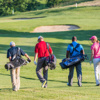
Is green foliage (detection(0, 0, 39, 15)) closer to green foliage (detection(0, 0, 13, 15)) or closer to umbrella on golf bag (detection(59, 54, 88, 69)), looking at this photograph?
green foliage (detection(0, 0, 13, 15))

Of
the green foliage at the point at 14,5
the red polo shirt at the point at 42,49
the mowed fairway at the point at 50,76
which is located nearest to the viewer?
the mowed fairway at the point at 50,76

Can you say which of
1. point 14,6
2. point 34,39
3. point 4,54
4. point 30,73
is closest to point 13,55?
point 30,73

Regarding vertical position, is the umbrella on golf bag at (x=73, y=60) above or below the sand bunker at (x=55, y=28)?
below

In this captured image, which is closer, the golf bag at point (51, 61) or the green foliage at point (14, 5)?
the golf bag at point (51, 61)

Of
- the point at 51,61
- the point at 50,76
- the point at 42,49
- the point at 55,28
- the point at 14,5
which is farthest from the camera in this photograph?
the point at 14,5

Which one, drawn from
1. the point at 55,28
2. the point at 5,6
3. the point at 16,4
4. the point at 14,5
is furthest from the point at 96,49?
the point at 16,4

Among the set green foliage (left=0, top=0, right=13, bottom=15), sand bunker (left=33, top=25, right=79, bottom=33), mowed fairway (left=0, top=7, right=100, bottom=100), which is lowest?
mowed fairway (left=0, top=7, right=100, bottom=100)

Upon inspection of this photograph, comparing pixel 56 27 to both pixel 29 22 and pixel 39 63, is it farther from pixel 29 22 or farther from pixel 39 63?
pixel 39 63

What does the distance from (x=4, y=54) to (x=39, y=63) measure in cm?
1178

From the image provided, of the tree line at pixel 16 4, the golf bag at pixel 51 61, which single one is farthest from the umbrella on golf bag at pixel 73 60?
the tree line at pixel 16 4

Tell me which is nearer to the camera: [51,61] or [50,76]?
[51,61]

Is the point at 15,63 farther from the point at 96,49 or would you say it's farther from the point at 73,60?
the point at 96,49

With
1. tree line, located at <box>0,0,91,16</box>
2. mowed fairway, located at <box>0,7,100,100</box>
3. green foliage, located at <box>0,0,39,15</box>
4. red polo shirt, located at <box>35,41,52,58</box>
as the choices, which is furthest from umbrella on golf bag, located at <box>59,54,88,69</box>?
green foliage, located at <box>0,0,39,15</box>

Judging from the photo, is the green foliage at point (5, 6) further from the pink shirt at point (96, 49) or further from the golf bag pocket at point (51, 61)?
the golf bag pocket at point (51, 61)
